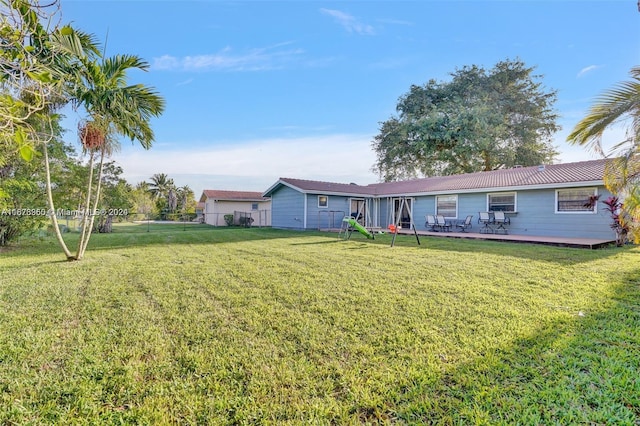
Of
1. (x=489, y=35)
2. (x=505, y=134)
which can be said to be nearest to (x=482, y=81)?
(x=505, y=134)

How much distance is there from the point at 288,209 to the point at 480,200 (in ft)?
34.1

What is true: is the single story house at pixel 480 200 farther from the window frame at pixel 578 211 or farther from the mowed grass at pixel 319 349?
the mowed grass at pixel 319 349

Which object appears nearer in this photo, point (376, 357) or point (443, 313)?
point (376, 357)

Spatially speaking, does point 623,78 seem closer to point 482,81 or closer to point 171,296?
point 171,296

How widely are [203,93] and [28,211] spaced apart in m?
7.82

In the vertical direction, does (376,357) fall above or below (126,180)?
below

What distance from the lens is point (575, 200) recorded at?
11.3 metres

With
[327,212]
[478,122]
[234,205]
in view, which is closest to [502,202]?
[327,212]

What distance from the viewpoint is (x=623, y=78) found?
227 inches

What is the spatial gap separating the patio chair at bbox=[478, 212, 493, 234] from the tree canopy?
30.7 ft

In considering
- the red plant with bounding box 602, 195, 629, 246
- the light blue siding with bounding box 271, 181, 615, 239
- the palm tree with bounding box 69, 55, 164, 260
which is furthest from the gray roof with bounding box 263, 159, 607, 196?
the palm tree with bounding box 69, 55, 164, 260

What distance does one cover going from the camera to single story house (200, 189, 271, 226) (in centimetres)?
2512

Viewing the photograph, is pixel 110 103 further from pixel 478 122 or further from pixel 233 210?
pixel 478 122

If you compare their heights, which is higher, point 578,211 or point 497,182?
point 497,182
